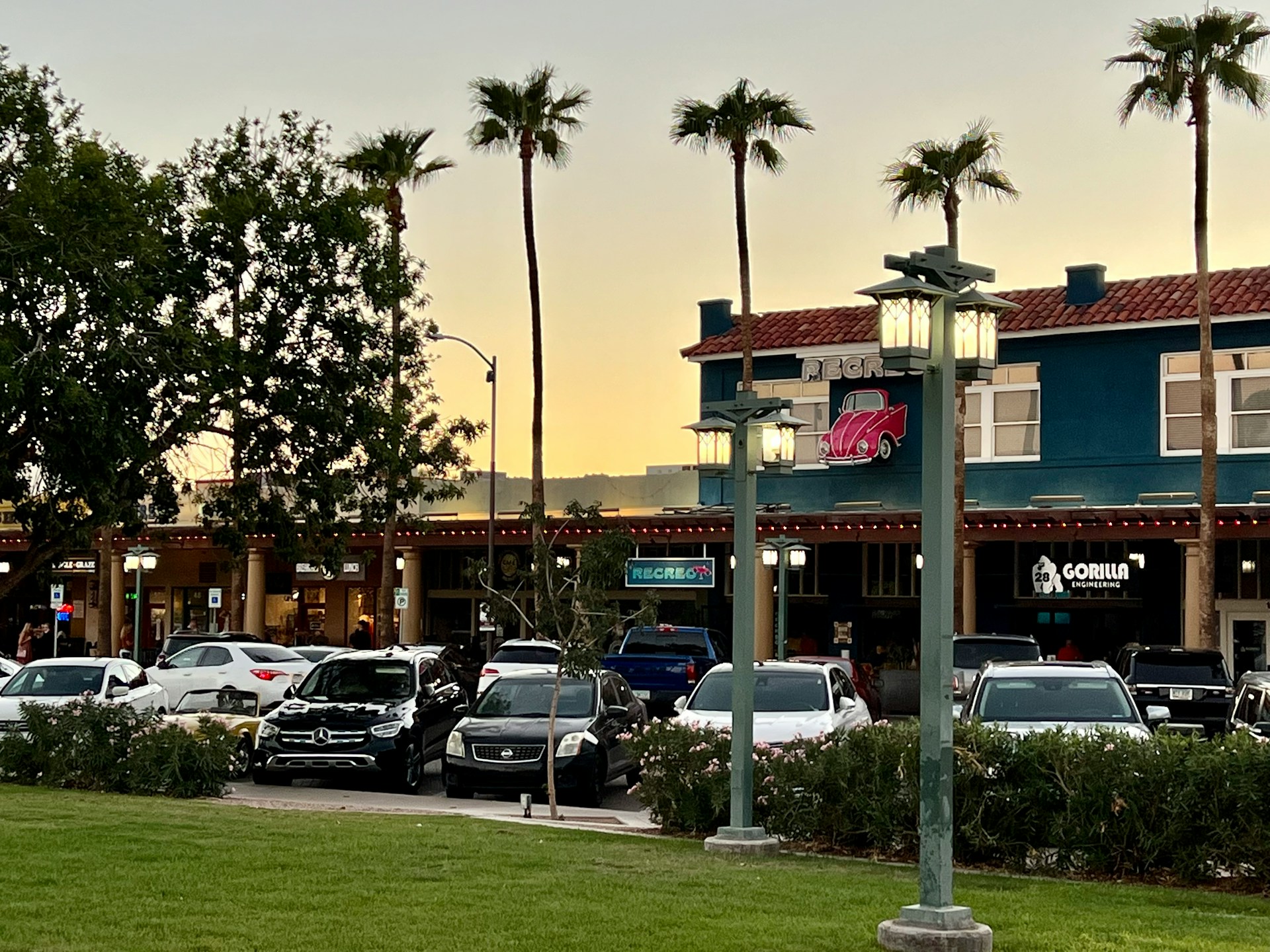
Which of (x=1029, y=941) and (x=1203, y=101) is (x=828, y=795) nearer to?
(x=1029, y=941)

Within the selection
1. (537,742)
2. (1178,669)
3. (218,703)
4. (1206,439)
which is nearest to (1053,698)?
(537,742)

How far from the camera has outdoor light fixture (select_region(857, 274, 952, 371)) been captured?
30.8 feet

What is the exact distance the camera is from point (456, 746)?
1988 cm

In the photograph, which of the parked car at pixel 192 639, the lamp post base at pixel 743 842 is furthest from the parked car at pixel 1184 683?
the parked car at pixel 192 639

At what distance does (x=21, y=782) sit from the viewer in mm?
18938

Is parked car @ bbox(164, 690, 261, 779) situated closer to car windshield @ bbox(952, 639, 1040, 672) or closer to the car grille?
the car grille

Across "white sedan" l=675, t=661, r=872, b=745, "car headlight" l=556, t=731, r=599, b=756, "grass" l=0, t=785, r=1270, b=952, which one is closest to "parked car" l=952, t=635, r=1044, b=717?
"white sedan" l=675, t=661, r=872, b=745

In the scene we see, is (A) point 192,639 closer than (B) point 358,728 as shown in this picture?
No

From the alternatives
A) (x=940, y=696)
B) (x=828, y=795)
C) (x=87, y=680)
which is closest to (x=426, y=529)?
(x=87, y=680)

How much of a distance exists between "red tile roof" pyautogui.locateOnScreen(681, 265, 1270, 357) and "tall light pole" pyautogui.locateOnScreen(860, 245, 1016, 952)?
922 inches

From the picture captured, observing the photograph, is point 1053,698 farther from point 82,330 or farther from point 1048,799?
point 82,330

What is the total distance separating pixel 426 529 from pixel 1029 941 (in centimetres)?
3561

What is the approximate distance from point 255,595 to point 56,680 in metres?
24.8

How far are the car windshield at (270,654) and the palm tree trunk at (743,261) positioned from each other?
12.9 metres
